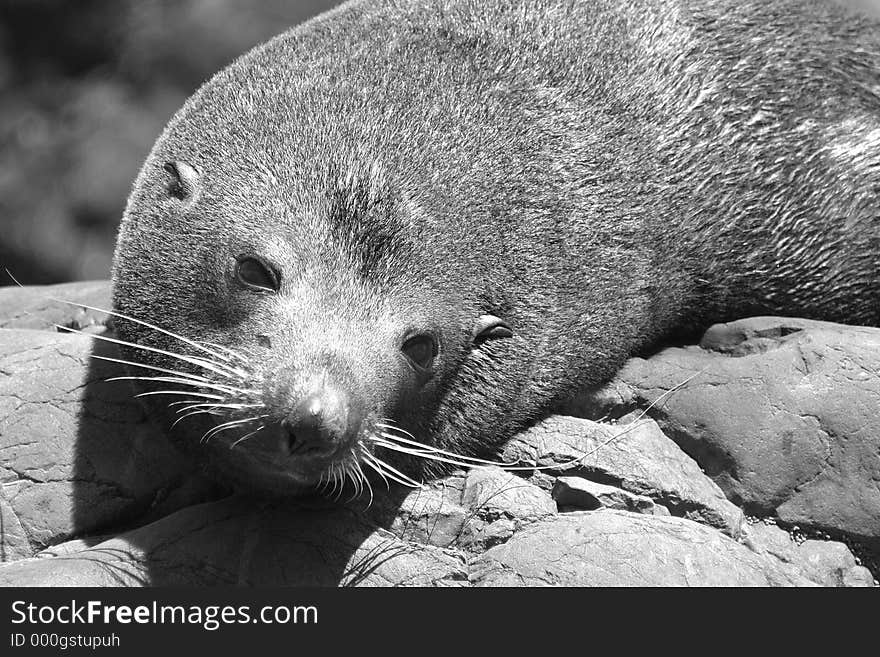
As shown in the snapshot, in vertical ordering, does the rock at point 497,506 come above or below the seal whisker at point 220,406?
below

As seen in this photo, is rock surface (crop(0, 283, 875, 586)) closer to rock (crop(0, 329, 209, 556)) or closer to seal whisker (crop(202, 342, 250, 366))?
rock (crop(0, 329, 209, 556))

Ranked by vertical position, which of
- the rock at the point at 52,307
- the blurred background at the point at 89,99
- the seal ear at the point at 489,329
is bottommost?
the seal ear at the point at 489,329

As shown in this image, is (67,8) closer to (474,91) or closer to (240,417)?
(474,91)

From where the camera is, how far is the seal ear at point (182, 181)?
554 centimetres

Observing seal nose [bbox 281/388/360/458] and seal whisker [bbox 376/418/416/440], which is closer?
seal nose [bbox 281/388/360/458]

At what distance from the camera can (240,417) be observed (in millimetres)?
4812

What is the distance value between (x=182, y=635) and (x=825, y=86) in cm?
504

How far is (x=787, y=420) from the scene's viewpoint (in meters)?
5.86

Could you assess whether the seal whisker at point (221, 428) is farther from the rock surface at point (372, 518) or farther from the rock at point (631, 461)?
the rock at point (631, 461)

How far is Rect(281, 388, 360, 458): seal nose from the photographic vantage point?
178 inches

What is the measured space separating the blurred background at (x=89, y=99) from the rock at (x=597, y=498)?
788 centimetres

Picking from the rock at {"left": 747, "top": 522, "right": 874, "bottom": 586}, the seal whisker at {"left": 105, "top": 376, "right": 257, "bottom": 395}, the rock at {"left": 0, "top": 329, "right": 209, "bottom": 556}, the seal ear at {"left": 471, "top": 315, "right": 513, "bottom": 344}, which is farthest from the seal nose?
the rock at {"left": 747, "top": 522, "right": 874, "bottom": 586}

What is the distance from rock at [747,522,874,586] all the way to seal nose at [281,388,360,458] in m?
2.20

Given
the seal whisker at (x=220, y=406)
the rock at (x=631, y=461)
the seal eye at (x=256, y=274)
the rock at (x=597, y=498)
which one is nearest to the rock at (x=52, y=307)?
the seal whisker at (x=220, y=406)
